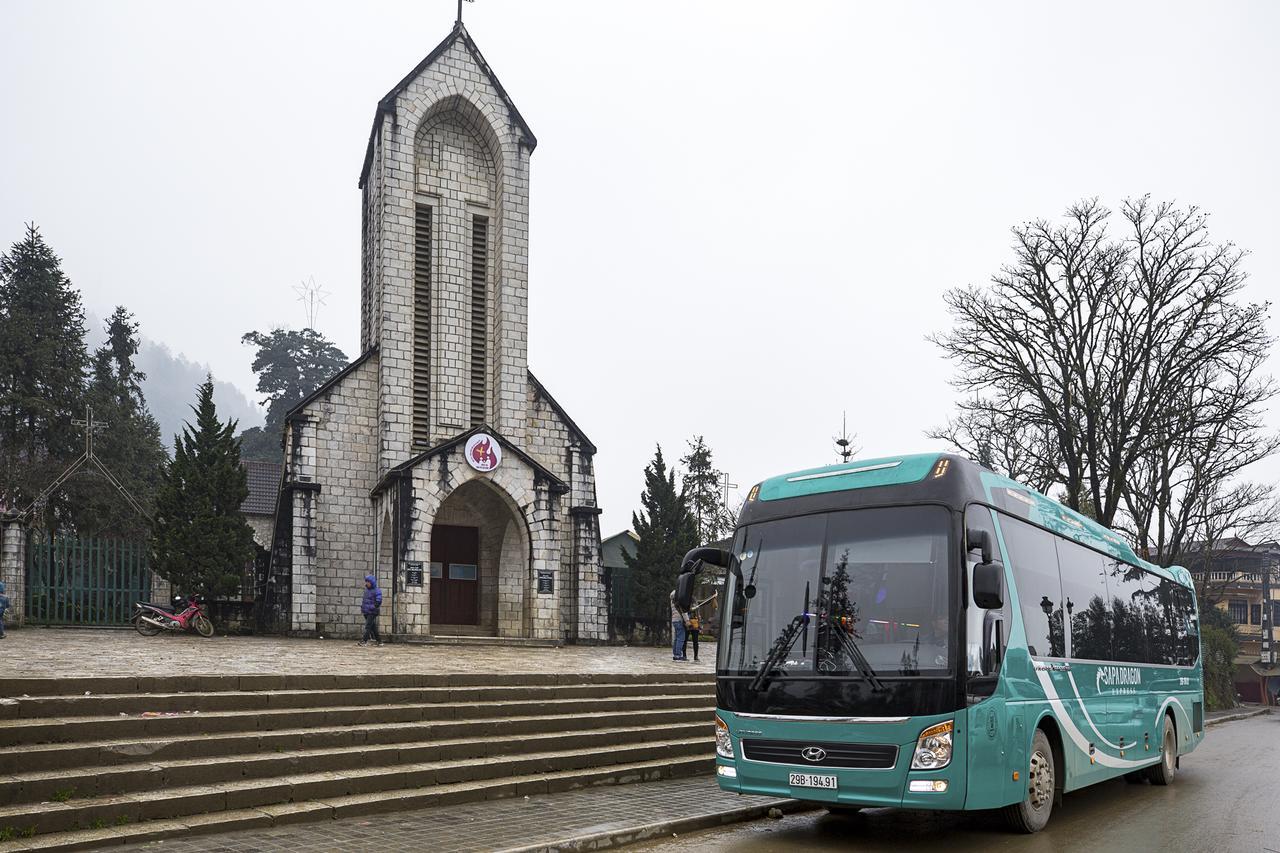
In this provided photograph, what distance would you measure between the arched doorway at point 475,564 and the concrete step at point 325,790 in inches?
556

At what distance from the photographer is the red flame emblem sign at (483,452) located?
25344mm

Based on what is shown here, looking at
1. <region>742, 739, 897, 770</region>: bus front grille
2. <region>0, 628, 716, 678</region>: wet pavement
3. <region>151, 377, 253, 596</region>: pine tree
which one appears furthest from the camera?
<region>151, 377, 253, 596</region>: pine tree

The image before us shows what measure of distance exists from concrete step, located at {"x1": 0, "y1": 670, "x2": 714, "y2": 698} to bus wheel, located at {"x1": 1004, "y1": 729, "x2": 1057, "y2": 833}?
22.8ft

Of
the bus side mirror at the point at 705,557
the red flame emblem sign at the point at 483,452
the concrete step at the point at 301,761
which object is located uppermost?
the red flame emblem sign at the point at 483,452

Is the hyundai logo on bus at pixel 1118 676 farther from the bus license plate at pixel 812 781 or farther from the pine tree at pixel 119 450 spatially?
the pine tree at pixel 119 450

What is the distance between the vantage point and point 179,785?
353 inches

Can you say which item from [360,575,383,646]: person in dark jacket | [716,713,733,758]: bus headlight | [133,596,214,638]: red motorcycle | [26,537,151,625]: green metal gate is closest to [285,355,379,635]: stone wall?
[133,596,214,638]: red motorcycle

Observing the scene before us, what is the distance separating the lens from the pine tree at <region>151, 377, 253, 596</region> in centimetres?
2519

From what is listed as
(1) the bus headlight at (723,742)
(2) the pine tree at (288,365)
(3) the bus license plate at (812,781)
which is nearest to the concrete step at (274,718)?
(1) the bus headlight at (723,742)

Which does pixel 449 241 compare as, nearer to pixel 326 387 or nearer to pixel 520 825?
pixel 326 387

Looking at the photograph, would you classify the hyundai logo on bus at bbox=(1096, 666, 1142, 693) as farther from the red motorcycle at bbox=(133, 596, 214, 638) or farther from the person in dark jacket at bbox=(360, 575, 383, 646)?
the red motorcycle at bbox=(133, 596, 214, 638)

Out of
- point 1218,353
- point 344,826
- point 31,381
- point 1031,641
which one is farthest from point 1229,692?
point 31,381

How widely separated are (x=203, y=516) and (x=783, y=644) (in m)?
20.7

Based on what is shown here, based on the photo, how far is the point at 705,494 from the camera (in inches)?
1909
